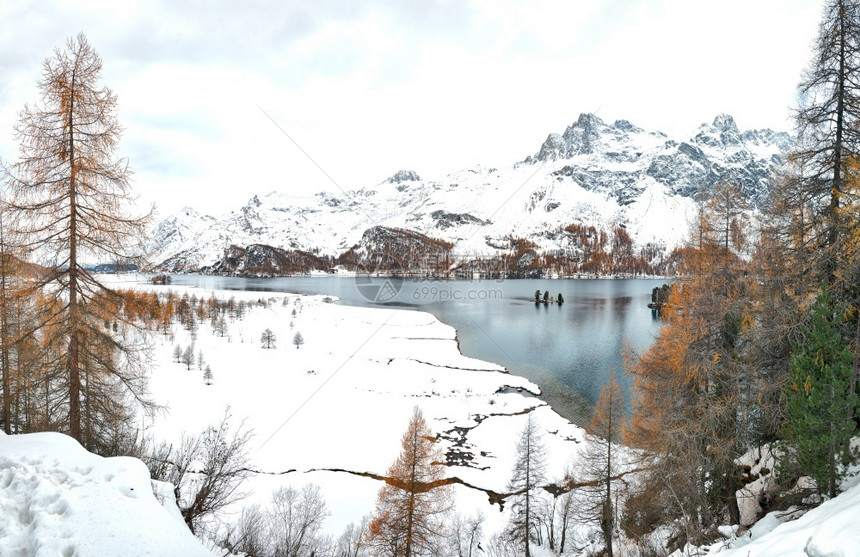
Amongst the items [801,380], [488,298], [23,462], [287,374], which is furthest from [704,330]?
[488,298]

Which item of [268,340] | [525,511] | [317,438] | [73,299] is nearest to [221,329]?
[268,340]

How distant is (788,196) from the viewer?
427 inches

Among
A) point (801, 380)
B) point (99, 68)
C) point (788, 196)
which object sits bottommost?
point (801, 380)

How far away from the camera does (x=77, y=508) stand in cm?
550

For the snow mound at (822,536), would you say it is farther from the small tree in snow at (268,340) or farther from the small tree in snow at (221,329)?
the small tree in snow at (221,329)

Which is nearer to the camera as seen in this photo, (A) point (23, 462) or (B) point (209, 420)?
(A) point (23, 462)

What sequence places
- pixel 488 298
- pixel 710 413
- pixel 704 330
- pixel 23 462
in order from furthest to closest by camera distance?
1. pixel 488 298
2. pixel 704 330
3. pixel 710 413
4. pixel 23 462

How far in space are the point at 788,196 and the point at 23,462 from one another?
18549 mm

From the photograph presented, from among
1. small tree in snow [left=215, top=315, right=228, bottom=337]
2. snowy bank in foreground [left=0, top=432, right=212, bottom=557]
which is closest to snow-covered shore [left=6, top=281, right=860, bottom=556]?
snowy bank in foreground [left=0, top=432, right=212, bottom=557]

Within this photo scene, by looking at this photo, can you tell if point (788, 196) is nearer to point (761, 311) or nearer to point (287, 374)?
point (761, 311)

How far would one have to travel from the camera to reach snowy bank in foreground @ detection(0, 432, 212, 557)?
5070 millimetres

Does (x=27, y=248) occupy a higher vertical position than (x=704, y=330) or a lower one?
higher

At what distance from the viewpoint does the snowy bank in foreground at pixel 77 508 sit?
5070 mm

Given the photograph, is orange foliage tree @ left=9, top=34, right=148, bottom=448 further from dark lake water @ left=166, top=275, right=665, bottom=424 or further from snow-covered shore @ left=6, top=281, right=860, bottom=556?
dark lake water @ left=166, top=275, right=665, bottom=424
